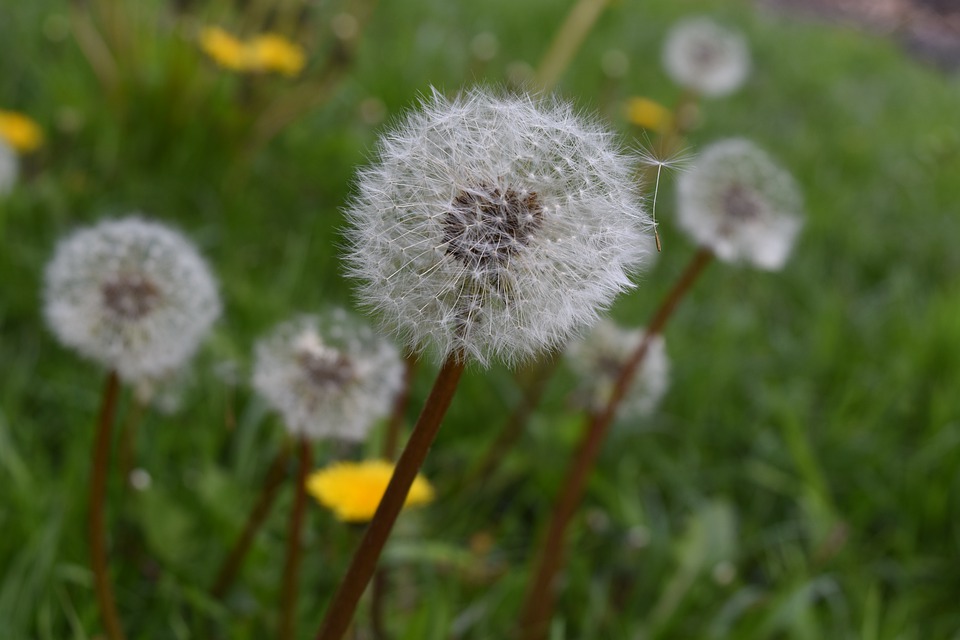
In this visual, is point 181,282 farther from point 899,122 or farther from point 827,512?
point 899,122

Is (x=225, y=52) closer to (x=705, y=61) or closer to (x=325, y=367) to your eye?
(x=705, y=61)

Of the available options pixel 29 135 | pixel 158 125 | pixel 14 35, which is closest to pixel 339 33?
pixel 158 125

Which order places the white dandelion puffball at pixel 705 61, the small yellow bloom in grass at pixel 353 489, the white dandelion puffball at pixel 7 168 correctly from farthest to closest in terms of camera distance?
the white dandelion puffball at pixel 705 61, the white dandelion puffball at pixel 7 168, the small yellow bloom in grass at pixel 353 489

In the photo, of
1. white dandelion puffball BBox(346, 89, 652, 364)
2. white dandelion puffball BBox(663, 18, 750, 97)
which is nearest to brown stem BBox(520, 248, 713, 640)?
white dandelion puffball BBox(346, 89, 652, 364)

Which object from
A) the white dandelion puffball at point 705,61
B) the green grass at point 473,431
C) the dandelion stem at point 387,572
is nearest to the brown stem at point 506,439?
the green grass at point 473,431

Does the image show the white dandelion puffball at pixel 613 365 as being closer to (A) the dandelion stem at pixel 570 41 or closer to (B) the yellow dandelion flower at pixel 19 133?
(A) the dandelion stem at pixel 570 41

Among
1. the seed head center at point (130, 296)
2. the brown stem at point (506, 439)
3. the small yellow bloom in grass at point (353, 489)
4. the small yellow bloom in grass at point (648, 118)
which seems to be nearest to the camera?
the seed head center at point (130, 296)
